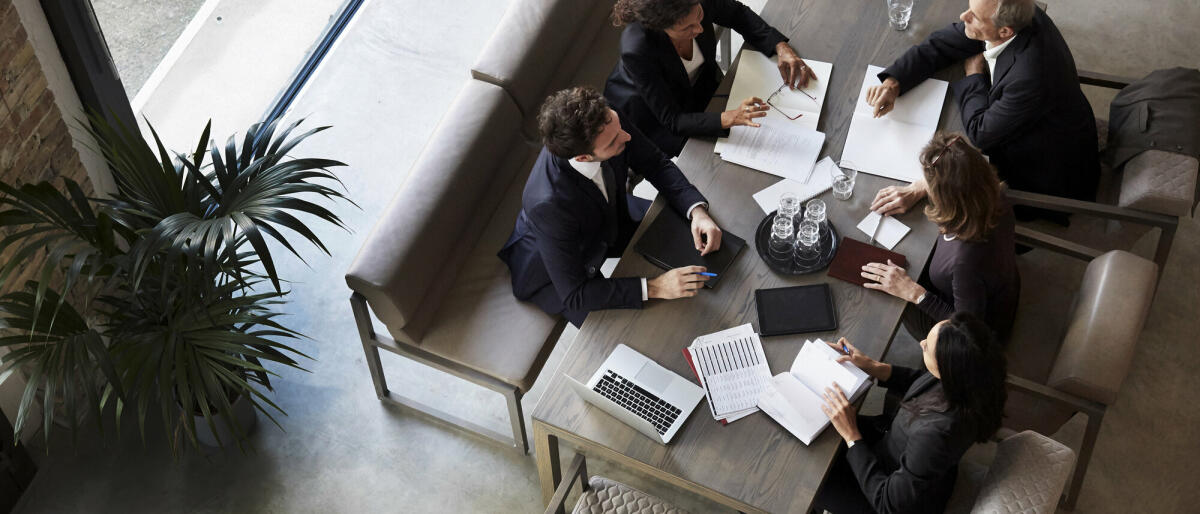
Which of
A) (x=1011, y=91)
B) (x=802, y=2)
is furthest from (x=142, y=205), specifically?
(x=1011, y=91)

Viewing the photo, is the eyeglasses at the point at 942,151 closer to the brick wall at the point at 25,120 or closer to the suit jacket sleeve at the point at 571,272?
the suit jacket sleeve at the point at 571,272

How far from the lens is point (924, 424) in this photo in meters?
2.74

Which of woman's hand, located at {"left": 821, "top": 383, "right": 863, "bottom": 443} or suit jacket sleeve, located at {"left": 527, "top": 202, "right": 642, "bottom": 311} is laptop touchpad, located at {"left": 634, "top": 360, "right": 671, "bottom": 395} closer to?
suit jacket sleeve, located at {"left": 527, "top": 202, "right": 642, "bottom": 311}

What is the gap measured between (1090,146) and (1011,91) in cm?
43

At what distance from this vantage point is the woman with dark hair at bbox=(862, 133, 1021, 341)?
2.99 m

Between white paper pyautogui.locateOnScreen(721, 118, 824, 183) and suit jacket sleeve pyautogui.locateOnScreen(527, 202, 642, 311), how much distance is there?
679 mm

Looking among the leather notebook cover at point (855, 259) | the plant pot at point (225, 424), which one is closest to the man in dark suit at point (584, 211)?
the leather notebook cover at point (855, 259)

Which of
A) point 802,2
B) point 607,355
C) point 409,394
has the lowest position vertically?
point 409,394

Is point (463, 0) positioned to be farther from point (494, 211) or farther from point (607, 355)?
point (607, 355)

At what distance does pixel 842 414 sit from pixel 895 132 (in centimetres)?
121

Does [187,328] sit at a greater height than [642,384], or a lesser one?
lesser

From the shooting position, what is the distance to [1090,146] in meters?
3.70

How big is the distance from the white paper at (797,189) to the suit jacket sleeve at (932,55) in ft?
1.69

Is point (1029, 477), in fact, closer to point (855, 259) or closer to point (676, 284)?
point (855, 259)
